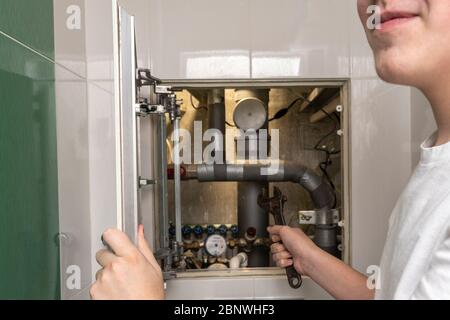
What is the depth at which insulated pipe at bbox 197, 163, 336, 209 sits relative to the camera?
1232mm

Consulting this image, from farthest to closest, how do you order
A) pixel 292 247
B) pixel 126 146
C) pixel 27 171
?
1. pixel 292 247
2. pixel 27 171
3. pixel 126 146

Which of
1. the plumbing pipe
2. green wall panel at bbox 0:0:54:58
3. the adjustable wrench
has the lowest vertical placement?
the plumbing pipe

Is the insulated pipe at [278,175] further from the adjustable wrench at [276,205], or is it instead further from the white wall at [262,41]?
the white wall at [262,41]

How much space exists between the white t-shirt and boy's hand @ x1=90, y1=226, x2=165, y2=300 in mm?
338

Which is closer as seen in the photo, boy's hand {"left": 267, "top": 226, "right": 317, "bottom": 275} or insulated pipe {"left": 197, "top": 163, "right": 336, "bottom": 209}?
boy's hand {"left": 267, "top": 226, "right": 317, "bottom": 275}

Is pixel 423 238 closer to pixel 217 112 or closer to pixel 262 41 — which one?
pixel 262 41

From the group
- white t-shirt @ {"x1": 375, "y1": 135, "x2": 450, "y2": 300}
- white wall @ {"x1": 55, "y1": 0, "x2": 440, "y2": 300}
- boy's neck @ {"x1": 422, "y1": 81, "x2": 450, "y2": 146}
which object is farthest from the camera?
white wall @ {"x1": 55, "y1": 0, "x2": 440, "y2": 300}

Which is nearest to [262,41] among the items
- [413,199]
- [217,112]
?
[217,112]

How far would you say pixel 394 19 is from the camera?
525 millimetres

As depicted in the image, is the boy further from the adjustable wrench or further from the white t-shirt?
the adjustable wrench

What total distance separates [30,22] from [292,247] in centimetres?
83

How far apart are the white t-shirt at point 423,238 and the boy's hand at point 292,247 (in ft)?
1.12

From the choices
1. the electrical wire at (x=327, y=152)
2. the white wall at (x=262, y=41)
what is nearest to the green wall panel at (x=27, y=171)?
the white wall at (x=262, y=41)

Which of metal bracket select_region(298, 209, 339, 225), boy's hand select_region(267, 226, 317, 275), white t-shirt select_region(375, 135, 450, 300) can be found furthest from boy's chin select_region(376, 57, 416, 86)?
metal bracket select_region(298, 209, 339, 225)
